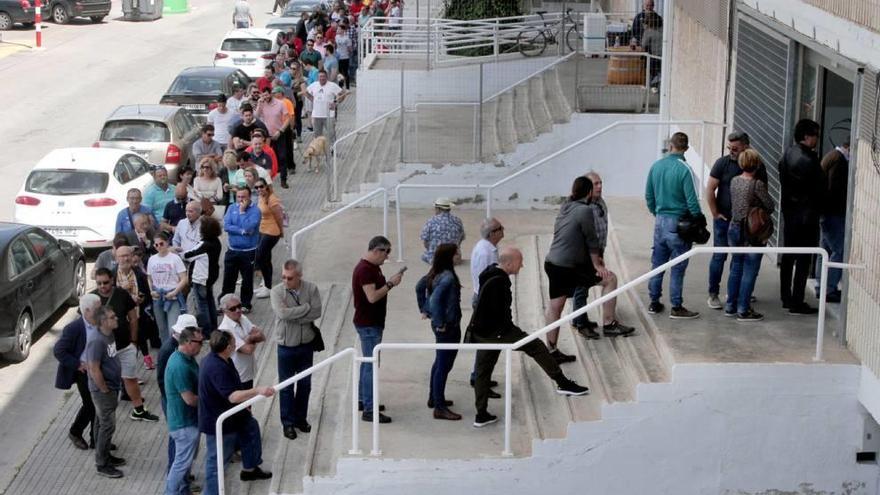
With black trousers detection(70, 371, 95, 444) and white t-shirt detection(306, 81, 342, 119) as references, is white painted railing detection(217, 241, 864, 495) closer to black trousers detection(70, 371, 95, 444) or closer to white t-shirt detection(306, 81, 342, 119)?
black trousers detection(70, 371, 95, 444)

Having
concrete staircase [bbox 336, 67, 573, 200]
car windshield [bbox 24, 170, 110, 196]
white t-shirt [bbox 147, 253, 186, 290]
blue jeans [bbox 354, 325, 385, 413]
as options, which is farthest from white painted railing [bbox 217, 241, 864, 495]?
concrete staircase [bbox 336, 67, 573, 200]

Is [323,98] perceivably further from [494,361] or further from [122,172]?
[494,361]

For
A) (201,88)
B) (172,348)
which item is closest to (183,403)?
(172,348)

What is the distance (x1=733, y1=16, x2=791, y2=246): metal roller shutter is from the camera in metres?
14.1

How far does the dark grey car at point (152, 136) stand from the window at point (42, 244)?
19.3 ft

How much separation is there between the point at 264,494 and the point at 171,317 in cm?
364

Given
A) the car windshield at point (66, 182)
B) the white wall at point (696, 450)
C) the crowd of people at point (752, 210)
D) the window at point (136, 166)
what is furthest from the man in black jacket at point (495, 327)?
the window at point (136, 166)

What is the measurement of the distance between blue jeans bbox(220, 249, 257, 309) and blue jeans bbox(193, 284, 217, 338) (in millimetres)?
725

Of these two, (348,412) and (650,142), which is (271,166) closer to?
(650,142)

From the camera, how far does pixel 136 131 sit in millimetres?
23422

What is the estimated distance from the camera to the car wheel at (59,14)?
1895 inches

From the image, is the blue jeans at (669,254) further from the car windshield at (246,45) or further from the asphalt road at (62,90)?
the car windshield at (246,45)

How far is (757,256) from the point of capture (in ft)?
40.2

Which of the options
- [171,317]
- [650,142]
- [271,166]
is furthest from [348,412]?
[650,142]
